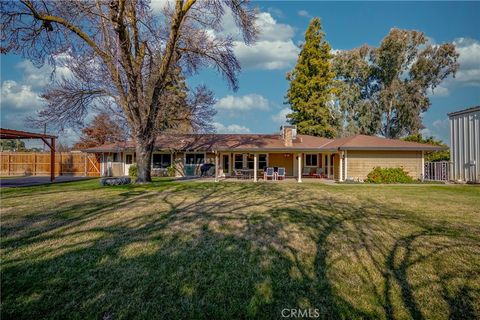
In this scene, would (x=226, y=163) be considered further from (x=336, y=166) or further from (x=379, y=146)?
(x=379, y=146)

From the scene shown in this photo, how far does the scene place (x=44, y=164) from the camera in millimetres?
26984

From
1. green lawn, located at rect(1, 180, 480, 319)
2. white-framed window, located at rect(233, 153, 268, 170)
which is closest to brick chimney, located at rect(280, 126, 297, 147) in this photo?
white-framed window, located at rect(233, 153, 268, 170)

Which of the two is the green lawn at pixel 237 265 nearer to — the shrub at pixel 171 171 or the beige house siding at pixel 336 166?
the beige house siding at pixel 336 166

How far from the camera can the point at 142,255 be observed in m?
4.49

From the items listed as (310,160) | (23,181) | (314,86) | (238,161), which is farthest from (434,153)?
(23,181)

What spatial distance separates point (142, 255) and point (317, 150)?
16786mm

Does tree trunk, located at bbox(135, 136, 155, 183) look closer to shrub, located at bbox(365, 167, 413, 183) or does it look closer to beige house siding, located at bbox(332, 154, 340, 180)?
beige house siding, located at bbox(332, 154, 340, 180)

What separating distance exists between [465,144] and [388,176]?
460 cm

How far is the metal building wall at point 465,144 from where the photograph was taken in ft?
52.6

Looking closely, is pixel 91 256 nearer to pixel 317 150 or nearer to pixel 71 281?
pixel 71 281

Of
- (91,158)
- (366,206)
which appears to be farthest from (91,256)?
(91,158)

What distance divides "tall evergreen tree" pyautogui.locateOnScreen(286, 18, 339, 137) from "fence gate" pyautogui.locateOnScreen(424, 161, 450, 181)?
1202 centimetres

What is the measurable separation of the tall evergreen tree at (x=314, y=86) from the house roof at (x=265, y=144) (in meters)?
7.84

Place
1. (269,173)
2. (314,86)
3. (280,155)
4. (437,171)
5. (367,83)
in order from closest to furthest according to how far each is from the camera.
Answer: (437,171) < (269,173) < (280,155) < (314,86) < (367,83)
